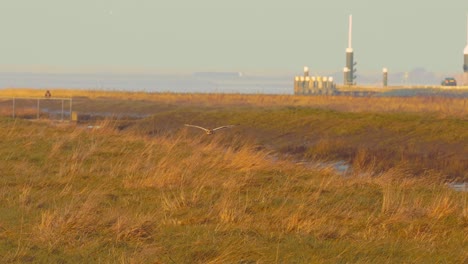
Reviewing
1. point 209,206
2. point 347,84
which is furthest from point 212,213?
point 347,84

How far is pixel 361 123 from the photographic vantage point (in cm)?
4366

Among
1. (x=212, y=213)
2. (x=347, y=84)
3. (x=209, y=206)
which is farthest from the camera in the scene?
(x=347, y=84)

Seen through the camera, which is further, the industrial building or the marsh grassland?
the industrial building

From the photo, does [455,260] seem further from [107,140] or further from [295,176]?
[107,140]

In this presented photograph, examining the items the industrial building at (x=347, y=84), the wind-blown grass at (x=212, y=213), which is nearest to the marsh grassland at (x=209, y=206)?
the wind-blown grass at (x=212, y=213)

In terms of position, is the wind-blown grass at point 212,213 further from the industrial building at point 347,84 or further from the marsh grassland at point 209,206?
the industrial building at point 347,84

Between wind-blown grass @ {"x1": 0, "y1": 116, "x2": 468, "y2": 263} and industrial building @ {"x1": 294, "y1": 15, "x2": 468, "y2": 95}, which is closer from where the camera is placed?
wind-blown grass @ {"x1": 0, "y1": 116, "x2": 468, "y2": 263}

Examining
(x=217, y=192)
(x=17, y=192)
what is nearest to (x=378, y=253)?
(x=217, y=192)

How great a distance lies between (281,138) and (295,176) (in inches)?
877

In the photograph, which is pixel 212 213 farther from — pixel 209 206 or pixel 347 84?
pixel 347 84

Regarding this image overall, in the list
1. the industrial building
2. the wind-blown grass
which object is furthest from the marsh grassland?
the industrial building

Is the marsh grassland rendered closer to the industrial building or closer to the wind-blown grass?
the wind-blown grass

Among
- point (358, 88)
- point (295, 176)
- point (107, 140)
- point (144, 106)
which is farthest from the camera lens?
point (358, 88)

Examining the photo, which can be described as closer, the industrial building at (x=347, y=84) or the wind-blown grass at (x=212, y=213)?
the wind-blown grass at (x=212, y=213)
